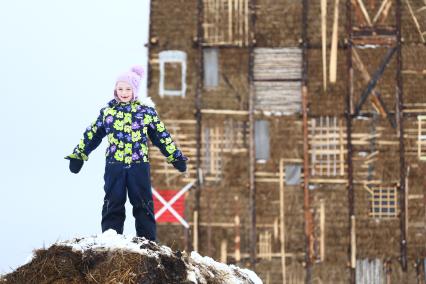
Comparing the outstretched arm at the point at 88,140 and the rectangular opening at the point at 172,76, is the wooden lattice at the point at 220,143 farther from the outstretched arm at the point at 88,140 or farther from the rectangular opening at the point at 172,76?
the outstretched arm at the point at 88,140

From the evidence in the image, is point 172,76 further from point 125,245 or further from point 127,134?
point 125,245

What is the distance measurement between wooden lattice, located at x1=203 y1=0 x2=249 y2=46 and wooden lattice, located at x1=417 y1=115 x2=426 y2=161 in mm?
3870

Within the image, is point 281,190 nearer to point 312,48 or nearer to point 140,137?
point 312,48

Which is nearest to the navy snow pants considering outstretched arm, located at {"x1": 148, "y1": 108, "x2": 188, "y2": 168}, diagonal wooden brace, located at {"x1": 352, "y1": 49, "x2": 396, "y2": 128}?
outstretched arm, located at {"x1": 148, "y1": 108, "x2": 188, "y2": 168}

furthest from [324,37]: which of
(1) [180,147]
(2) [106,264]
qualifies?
(2) [106,264]

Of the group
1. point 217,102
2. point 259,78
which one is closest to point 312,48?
point 259,78

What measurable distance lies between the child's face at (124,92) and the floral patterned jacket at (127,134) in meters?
0.05

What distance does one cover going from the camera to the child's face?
561cm

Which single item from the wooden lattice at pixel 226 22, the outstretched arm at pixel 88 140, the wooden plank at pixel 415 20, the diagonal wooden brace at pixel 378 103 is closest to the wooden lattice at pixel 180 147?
the wooden lattice at pixel 226 22

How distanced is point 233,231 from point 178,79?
323 centimetres

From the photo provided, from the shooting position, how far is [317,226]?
1230cm

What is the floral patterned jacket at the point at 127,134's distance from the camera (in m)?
5.56

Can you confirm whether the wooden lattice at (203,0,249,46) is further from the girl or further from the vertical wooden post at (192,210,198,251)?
the girl

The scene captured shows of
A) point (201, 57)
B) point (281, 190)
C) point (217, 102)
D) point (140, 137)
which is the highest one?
point (201, 57)
